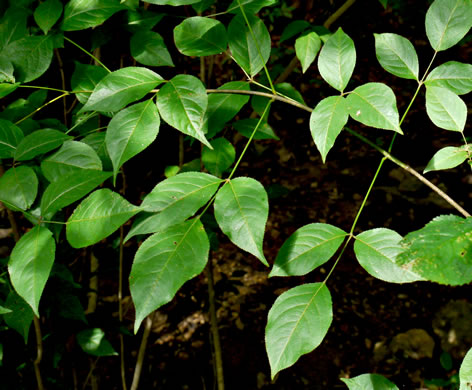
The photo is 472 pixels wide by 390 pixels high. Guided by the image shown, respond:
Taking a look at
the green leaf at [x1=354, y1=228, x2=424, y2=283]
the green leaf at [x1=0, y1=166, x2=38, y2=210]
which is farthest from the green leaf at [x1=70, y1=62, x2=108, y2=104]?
the green leaf at [x1=354, y1=228, x2=424, y2=283]

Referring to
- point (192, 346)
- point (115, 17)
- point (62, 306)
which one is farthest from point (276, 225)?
point (115, 17)

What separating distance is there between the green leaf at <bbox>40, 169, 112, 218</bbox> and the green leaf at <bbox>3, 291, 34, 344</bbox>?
0.41m

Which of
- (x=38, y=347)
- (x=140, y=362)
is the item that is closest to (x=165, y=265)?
(x=38, y=347)

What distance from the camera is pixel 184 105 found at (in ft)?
2.83

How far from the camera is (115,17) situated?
1.26 metres

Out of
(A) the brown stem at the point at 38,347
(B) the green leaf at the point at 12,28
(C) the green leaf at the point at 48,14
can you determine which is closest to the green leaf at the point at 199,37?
(C) the green leaf at the point at 48,14

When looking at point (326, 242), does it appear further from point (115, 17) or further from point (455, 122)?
point (115, 17)

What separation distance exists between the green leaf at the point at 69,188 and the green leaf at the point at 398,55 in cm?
69

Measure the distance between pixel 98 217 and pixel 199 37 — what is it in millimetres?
497

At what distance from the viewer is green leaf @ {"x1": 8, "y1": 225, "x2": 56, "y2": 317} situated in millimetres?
812

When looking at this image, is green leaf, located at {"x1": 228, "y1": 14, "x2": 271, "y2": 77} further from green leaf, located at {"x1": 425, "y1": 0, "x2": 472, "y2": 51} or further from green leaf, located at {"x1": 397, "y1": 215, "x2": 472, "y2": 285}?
green leaf, located at {"x1": 397, "y1": 215, "x2": 472, "y2": 285}

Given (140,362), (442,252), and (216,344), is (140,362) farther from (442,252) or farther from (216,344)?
(442,252)

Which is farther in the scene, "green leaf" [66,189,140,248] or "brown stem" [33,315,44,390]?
"brown stem" [33,315,44,390]

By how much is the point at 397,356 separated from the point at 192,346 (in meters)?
1.48
